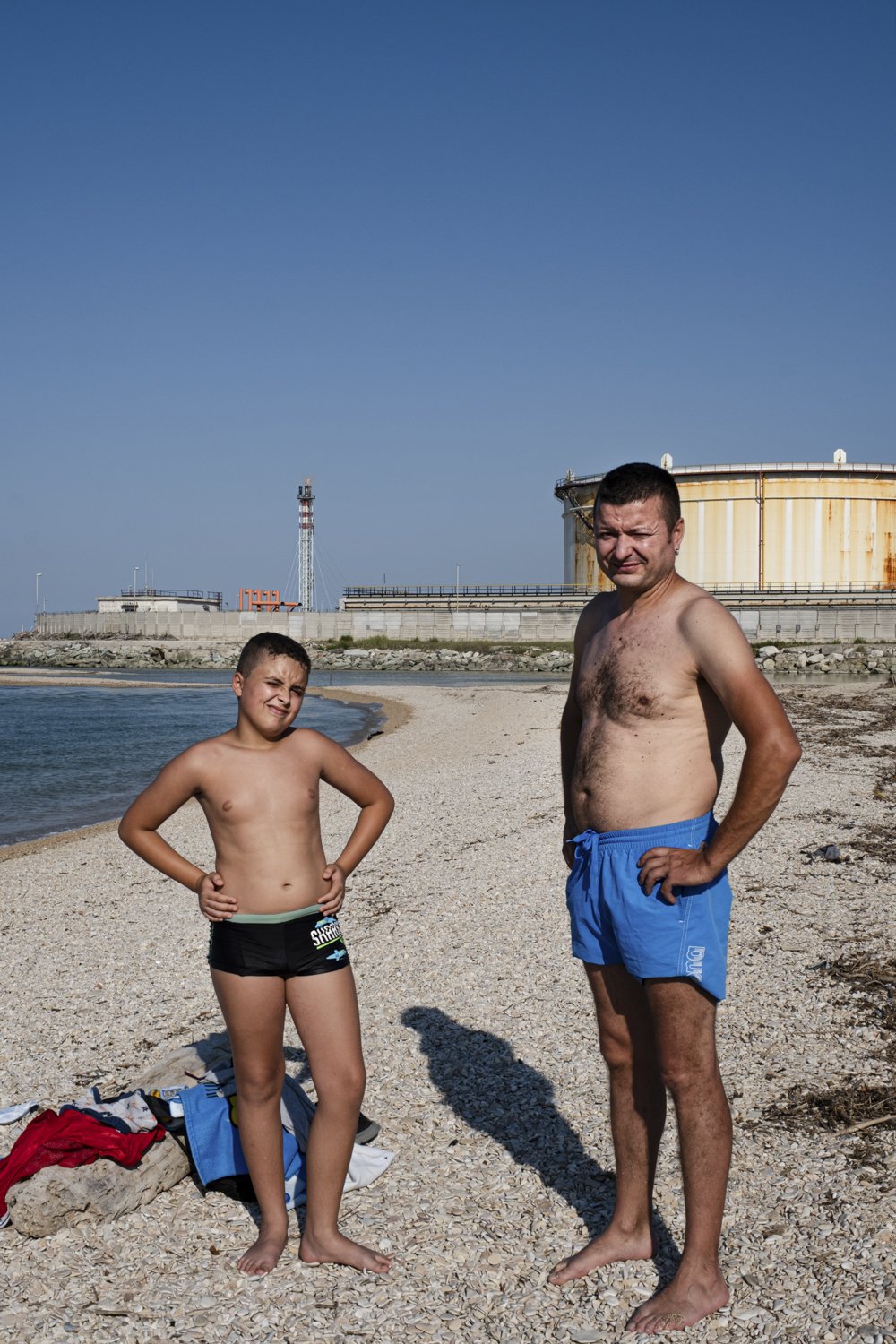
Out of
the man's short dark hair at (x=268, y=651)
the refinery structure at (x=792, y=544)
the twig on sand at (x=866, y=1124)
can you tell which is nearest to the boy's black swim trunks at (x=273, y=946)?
the man's short dark hair at (x=268, y=651)

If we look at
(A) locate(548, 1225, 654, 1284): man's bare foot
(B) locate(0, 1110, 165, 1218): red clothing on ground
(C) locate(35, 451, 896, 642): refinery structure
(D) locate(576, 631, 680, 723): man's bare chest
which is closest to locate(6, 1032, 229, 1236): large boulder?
(B) locate(0, 1110, 165, 1218): red clothing on ground

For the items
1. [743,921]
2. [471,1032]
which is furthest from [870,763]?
[471,1032]

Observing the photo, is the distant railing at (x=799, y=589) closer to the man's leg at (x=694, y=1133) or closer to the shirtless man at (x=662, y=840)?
the shirtless man at (x=662, y=840)

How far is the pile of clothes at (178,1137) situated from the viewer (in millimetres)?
3594

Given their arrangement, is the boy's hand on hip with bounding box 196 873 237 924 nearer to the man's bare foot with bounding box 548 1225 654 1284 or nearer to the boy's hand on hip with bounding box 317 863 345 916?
the boy's hand on hip with bounding box 317 863 345 916

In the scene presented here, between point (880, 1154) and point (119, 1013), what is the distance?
3.95m

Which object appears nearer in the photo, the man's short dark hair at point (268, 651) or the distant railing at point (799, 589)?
the man's short dark hair at point (268, 651)

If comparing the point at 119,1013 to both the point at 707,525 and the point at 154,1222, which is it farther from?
the point at 707,525

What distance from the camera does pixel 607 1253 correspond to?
3250 mm

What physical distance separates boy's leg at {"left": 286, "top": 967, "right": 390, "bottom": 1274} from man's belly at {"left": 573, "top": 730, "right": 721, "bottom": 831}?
96 cm

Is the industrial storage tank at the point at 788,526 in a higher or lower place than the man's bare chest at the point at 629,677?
higher

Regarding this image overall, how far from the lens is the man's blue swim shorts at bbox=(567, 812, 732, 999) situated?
2.88 m

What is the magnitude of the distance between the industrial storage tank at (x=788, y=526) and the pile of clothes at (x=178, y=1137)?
51.1 meters

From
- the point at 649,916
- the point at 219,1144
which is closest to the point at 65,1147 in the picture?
the point at 219,1144
